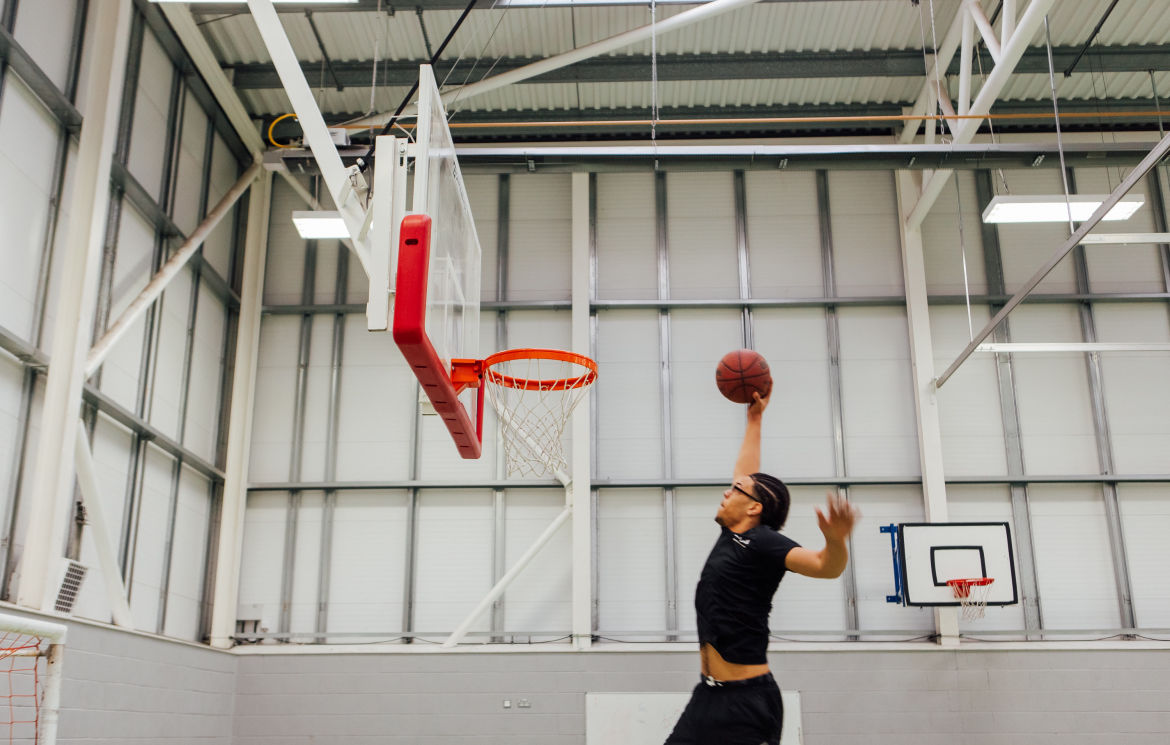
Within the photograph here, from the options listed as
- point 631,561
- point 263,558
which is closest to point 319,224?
point 263,558

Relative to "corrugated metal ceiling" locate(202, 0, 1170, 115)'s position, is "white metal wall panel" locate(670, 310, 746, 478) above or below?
below

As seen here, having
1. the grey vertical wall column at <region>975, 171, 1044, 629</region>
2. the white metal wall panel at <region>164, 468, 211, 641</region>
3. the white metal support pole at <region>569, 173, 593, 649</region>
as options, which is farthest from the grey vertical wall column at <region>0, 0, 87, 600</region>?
the grey vertical wall column at <region>975, 171, 1044, 629</region>

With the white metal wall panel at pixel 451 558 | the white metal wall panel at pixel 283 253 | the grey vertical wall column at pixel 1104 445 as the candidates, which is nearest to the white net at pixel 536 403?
the white metal wall panel at pixel 451 558

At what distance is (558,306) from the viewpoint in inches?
527

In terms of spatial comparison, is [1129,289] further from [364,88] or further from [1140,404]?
[364,88]

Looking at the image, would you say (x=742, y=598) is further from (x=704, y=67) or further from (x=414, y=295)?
(x=704, y=67)

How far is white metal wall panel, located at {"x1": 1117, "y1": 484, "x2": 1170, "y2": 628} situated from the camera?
1209 centimetres

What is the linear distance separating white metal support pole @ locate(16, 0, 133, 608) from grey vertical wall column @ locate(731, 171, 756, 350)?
7.79 meters

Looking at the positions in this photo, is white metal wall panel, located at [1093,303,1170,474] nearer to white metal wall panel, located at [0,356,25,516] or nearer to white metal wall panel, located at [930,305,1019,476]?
white metal wall panel, located at [930,305,1019,476]

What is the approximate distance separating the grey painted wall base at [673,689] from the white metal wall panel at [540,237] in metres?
4.84

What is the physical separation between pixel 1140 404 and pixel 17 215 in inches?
508

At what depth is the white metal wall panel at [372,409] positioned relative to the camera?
42.5 ft

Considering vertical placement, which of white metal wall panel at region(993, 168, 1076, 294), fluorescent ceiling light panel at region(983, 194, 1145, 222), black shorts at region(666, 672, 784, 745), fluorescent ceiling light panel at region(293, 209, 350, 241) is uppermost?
white metal wall panel at region(993, 168, 1076, 294)

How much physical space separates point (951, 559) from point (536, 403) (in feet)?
16.9
